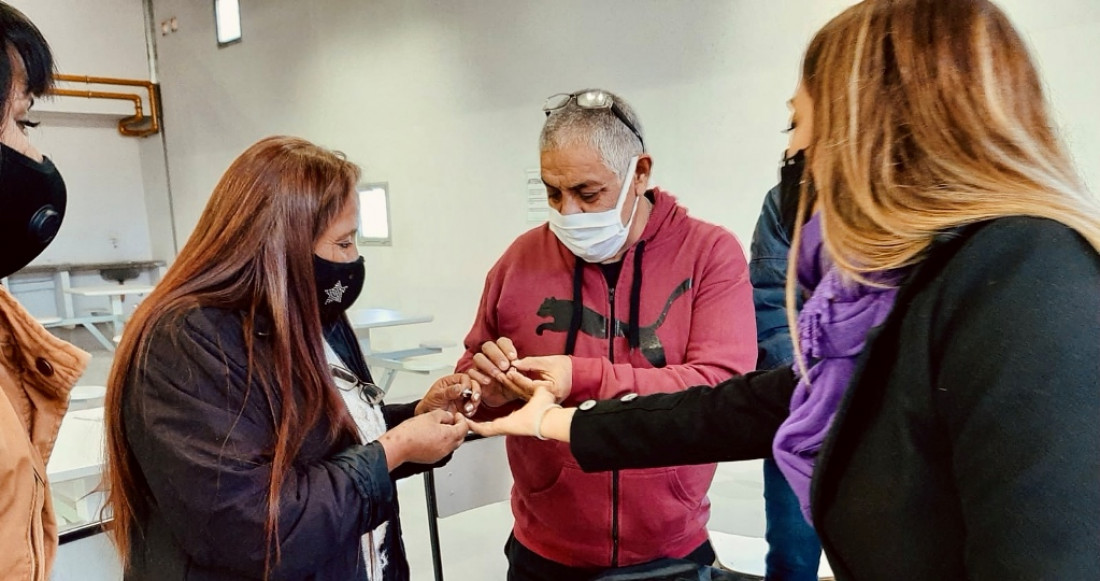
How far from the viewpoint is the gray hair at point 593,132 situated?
1.43m

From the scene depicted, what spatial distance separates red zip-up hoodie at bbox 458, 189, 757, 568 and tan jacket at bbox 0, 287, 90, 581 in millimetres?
752

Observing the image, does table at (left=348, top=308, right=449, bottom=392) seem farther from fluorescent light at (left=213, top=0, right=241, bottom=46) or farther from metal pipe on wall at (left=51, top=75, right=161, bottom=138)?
metal pipe on wall at (left=51, top=75, right=161, bottom=138)

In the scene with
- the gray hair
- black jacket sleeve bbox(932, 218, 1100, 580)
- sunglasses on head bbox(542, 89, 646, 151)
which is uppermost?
sunglasses on head bbox(542, 89, 646, 151)

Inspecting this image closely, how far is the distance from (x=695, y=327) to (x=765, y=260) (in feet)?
2.33

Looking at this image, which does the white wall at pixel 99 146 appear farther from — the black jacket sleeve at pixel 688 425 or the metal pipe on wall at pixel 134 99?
the black jacket sleeve at pixel 688 425

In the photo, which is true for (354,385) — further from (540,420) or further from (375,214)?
(375,214)

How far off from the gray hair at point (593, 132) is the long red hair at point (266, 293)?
0.46 metres

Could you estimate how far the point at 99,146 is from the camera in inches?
297

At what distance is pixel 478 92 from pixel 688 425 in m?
3.67

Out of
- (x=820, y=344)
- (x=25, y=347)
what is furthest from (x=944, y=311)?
(x=25, y=347)

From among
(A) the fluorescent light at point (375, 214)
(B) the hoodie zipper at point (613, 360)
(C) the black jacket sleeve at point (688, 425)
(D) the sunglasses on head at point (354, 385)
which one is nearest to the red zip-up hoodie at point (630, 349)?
(B) the hoodie zipper at point (613, 360)

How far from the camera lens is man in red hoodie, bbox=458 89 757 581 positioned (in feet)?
4.48

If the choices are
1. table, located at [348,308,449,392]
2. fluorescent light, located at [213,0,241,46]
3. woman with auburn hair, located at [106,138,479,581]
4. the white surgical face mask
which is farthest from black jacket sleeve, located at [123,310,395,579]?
fluorescent light, located at [213,0,241,46]

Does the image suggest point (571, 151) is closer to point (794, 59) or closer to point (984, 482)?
point (984, 482)
